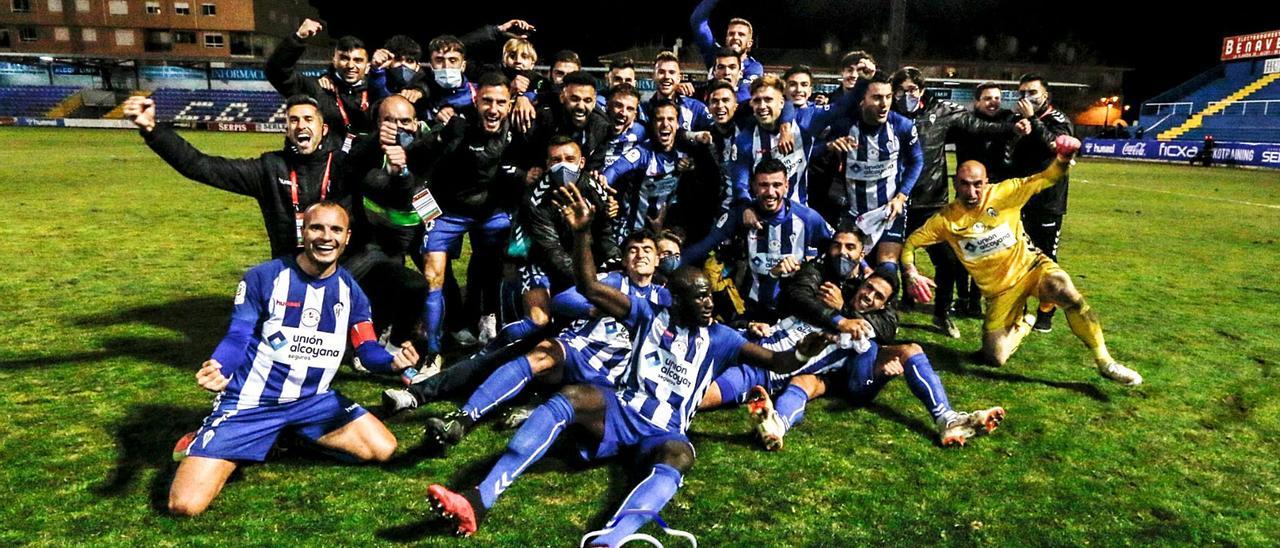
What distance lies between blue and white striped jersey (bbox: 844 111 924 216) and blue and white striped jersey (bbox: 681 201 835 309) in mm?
804

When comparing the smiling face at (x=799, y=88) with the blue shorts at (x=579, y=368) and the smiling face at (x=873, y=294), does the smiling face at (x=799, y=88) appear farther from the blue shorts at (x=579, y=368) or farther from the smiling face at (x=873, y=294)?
the blue shorts at (x=579, y=368)

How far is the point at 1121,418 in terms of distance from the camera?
5.13 metres

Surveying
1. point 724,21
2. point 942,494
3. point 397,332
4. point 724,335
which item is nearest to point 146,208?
point 397,332

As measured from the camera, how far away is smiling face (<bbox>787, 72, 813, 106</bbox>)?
22.9 feet

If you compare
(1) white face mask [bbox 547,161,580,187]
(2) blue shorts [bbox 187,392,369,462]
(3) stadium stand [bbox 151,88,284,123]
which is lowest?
(2) blue shorts [bbox 187,392,369,462]

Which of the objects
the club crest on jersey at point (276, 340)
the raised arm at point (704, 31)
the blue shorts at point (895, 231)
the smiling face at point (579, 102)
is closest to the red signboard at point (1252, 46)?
the raised arm at point (704, 31)

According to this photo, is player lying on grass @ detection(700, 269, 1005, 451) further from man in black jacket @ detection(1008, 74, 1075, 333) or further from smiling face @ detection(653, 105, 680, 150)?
man in black jacket @ detection(1008, 74, 1075, 333)

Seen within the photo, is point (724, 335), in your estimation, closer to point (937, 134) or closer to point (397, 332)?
point (397, 332)

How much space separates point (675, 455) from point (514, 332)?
6.72ft

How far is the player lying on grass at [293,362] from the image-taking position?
12.7 feet

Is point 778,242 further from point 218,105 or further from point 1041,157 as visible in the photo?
point 218,105

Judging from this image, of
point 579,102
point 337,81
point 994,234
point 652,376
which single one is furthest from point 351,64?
point 994,234

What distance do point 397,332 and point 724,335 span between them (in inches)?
121

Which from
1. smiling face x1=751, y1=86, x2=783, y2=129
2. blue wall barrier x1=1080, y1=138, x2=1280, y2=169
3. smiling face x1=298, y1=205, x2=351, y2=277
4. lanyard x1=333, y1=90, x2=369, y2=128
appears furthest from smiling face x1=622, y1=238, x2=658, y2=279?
blue wall barrier x1=1080, y1=138, x2=1280, y2=169
